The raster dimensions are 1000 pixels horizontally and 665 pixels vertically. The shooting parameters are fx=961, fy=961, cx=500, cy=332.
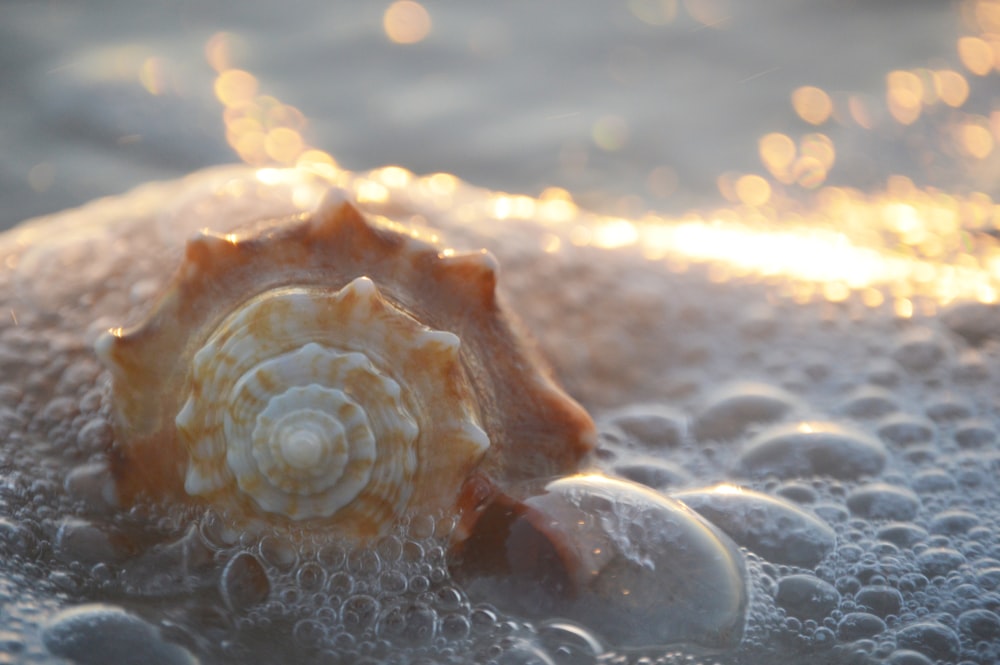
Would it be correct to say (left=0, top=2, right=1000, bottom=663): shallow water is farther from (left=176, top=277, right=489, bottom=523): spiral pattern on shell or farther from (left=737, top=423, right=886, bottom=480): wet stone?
(left=176, top=277, right=489, bottom=523): spiral pattern on shell

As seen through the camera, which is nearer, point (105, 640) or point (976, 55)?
point (105, 640)

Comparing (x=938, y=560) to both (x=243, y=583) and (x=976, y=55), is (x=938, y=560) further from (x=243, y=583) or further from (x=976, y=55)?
(x=976, y=55)

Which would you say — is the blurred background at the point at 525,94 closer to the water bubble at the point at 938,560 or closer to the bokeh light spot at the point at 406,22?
the bokeh light spot at the point at 406,22

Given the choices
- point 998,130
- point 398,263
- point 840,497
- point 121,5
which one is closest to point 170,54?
point 121,5

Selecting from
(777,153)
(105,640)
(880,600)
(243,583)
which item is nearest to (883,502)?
(880,600)

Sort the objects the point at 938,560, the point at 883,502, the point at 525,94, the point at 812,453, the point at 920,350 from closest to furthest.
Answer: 1. the point at 938,560
2. the point at 883,502
3. the point at 812,453
4. the point at 920,350
5. the point at 525,94

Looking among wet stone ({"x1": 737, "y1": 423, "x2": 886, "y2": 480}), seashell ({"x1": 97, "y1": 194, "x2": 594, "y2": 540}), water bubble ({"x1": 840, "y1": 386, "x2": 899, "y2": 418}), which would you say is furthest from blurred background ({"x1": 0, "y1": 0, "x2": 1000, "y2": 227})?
seashell ({"x1": 97, "y1": 194, "x2": 594, "y2": 540})

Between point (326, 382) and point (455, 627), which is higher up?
point (326, 382)
